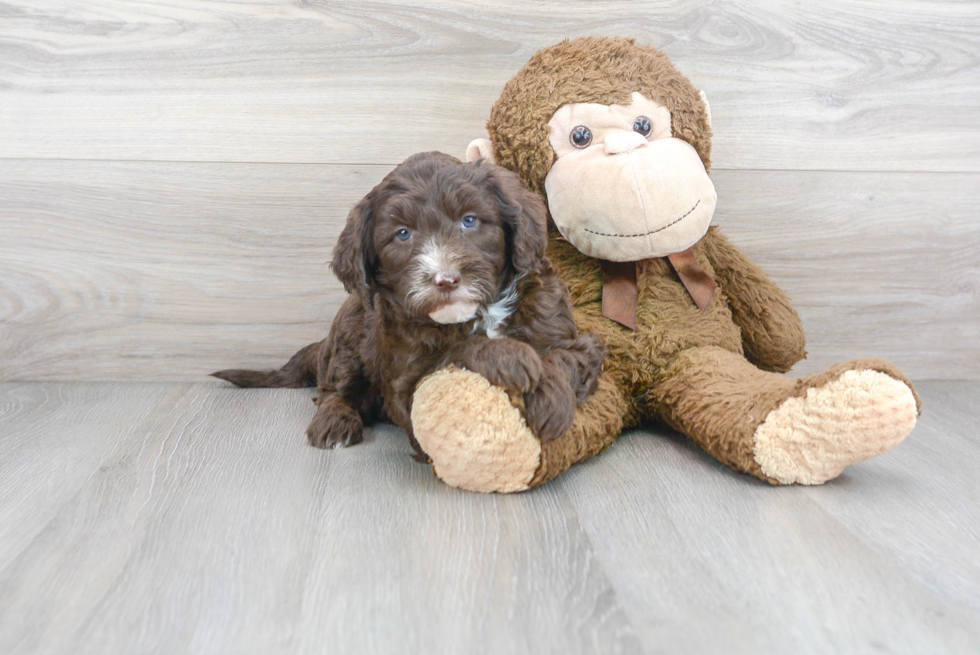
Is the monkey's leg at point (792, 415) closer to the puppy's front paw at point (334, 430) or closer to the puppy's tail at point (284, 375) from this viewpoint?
the puppy's front paw at point (334, 430)

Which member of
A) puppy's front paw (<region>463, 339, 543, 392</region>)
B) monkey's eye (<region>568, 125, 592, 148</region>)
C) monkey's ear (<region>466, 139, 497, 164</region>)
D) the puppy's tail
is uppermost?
monkey's eye (<region>568, 125, 592, 148</region>)

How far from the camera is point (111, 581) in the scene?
1.16m

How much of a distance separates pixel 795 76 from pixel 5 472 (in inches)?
87.9

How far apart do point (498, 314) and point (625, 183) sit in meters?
0.39

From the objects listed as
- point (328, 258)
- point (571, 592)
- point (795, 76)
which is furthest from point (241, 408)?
point (795, 76)

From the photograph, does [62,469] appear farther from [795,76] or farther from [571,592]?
[795,76]

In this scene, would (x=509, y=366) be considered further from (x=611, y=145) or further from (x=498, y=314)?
(x=611, y=145)

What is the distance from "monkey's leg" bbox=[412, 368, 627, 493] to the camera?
138 cm

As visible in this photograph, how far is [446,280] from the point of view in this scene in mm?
1327

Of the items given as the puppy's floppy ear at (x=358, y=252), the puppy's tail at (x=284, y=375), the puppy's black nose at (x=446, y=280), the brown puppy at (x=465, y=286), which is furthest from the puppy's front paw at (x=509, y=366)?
the puppy's tail at (x=284, y=375)

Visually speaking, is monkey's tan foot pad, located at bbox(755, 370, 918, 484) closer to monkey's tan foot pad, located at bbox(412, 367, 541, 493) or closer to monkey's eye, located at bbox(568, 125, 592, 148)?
monkey's tan foot pad, located at bbox(412, 367, 541, 493)

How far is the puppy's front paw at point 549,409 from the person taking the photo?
1.38 m

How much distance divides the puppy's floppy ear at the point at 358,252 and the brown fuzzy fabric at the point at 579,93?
0.46m

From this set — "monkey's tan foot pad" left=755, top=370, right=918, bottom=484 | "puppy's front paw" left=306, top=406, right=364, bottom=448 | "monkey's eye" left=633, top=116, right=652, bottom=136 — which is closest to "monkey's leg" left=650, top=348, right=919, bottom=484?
"monkey's tan foot pad" left=755, top=370, right=918, bottom=484
